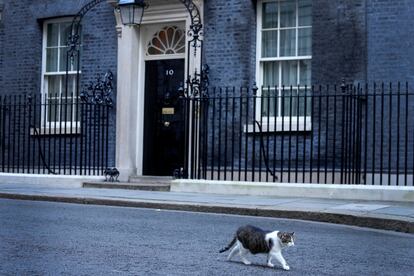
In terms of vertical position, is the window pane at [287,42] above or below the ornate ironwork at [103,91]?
above

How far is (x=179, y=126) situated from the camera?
49.0 ft

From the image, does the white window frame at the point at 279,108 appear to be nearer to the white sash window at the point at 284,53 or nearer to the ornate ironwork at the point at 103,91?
the white sash window at the point at 284,53

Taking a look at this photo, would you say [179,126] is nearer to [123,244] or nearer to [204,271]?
[123,244]

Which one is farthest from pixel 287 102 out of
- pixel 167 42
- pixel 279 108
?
pixel 167 42

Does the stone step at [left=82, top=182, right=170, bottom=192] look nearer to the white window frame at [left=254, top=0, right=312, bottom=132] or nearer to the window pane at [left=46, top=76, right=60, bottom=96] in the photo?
the white window frame at [left=254, top=0, right=312, bottom=132]

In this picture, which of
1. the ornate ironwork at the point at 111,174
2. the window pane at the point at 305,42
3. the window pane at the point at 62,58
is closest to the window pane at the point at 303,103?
the window pane at the point at 305,42

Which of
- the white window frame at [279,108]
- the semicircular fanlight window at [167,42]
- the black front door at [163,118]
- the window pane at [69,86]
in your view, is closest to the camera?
the white window frame at [279,108]

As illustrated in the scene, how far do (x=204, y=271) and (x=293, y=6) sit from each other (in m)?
9.09

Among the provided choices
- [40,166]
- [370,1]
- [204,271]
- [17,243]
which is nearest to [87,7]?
[40,166]

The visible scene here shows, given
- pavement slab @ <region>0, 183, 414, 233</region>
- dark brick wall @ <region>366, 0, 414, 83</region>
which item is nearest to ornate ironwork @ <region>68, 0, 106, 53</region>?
pavement slab @ <region>0, 183, 414, 233</region>

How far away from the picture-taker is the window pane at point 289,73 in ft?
45.8

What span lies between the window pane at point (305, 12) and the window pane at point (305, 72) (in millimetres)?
760

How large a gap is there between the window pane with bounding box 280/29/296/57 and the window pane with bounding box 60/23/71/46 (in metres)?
5.29

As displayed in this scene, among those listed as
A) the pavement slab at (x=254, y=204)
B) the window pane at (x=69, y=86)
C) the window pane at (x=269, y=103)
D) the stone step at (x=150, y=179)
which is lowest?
the pavement slab at (x=254, y=204)
